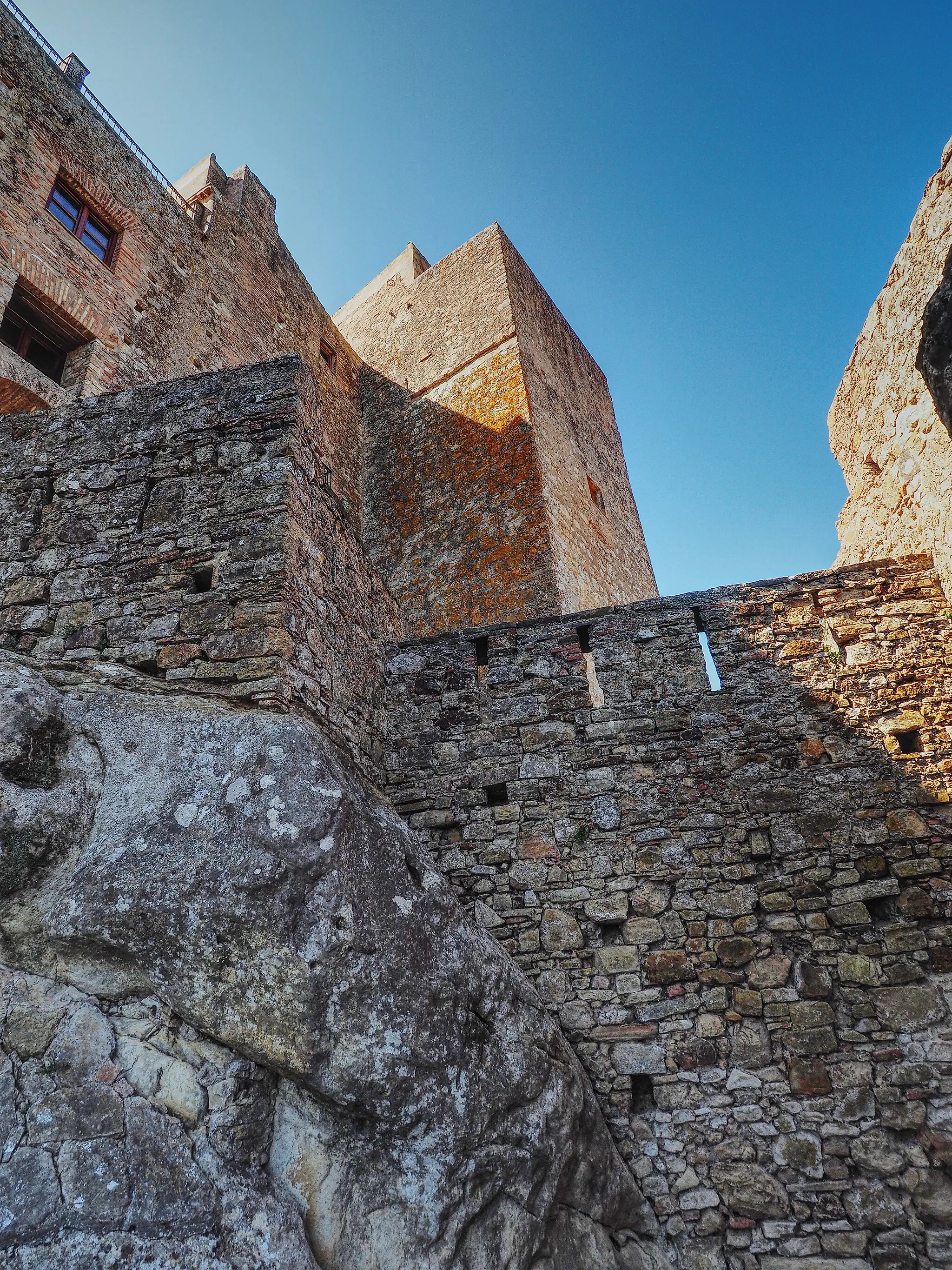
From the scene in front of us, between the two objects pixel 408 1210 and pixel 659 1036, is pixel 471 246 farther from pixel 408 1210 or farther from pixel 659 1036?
pixel 408 1210

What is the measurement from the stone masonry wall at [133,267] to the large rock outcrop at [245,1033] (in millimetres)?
2946

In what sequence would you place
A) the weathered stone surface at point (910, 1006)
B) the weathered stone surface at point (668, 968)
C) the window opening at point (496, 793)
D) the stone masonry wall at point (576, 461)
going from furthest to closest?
the stone masonry wall at point (576, 461) → the window opening at point (496, 793) → the weathered stone surface at point (668, 968) → the weathered stone surface at point (910, 1006)

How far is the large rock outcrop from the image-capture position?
8.37 feet

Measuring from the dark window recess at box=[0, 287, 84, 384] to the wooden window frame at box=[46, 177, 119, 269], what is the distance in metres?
1.17

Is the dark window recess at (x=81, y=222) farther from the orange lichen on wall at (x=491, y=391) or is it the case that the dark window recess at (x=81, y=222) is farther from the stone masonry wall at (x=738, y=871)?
the stone masonry wall at (x=738, y=871)

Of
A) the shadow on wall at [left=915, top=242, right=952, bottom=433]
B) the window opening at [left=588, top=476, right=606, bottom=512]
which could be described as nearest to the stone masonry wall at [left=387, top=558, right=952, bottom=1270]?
the shadow on wall at [left=915, top=242, right=952, bottom=433]

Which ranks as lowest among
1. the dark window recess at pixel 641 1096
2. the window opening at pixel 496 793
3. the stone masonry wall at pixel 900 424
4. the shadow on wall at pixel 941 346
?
the dark window recess at pixel 641 1096

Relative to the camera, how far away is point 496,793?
16.7ft

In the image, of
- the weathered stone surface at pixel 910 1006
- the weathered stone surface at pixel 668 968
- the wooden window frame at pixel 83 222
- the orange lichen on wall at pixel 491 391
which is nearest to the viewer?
the weathered stone surface at pixel 910 1006

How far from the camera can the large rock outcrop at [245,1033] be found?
2.55 meters

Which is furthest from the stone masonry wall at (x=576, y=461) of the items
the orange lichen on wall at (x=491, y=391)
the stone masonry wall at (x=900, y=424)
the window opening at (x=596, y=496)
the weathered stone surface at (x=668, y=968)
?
the weathered stone surface at (x=668, y=968)

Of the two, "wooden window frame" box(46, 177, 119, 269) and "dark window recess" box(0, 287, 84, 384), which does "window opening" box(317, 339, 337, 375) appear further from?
"dark window recess" box(0, 287, 84, 384)

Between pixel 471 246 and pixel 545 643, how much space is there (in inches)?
374

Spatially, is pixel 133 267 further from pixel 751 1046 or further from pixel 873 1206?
pixel 873 1206
